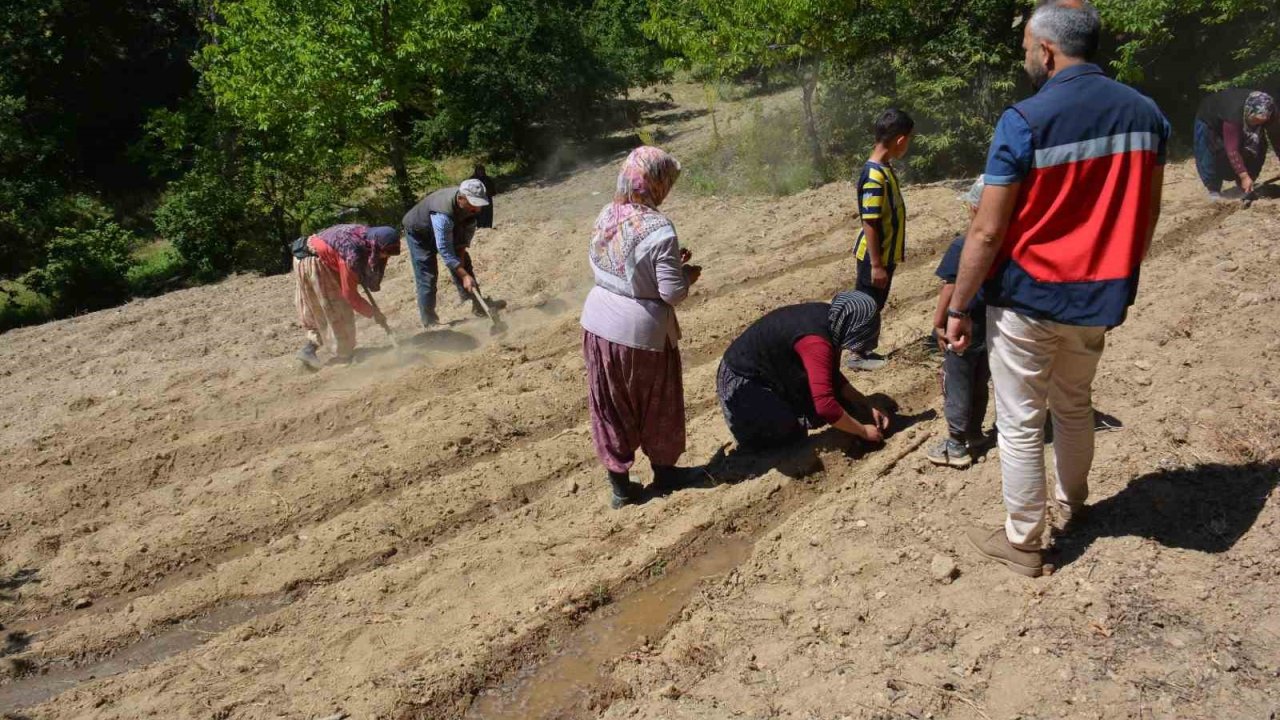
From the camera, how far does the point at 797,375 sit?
4320 mm

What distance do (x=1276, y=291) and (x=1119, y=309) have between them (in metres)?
3.48

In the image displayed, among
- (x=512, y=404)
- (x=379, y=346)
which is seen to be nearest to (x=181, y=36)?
(x=379, y=346)

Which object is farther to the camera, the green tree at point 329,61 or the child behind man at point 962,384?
the green tree at point 329,61

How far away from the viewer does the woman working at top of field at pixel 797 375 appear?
4082 millimetres

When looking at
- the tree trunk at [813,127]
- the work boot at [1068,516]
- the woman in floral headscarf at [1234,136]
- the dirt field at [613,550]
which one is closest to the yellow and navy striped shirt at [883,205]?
the dirt field at [613,550]

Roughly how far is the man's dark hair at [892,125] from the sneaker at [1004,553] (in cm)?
229

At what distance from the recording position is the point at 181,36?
21234 mm

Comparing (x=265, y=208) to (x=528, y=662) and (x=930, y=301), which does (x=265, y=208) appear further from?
(x=528, y=662)

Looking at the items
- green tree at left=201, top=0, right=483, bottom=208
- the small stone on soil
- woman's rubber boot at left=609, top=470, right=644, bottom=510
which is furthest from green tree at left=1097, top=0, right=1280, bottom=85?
green tree at left=201, top=0, right=483, bottom=208

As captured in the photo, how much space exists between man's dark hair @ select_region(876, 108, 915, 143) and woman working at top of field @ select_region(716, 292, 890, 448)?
1.12 m

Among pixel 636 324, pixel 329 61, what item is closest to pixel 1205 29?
pixel 636 324

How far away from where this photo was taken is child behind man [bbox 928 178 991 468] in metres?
3.79

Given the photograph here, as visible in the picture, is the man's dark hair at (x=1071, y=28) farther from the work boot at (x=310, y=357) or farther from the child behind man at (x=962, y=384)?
the work boot at (x=310, y=357)

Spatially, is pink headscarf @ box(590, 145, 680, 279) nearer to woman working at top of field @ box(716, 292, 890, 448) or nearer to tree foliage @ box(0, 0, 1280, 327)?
woman working at top of field @ box(716, 292, 890, 448)
